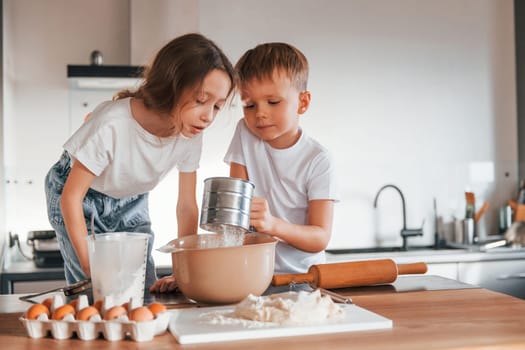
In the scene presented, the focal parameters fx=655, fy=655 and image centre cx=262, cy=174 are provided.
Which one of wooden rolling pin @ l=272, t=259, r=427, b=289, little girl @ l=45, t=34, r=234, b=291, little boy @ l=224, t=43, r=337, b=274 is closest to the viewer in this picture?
wooden rolling pin @ l=272, t=259, r=427, b=289

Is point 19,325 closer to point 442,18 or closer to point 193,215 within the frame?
point 193,215

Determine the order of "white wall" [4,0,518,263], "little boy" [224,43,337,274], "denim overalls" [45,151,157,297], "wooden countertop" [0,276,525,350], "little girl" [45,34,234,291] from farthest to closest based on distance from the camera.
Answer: "white wall" [4,0,518,263]
"denim overalls" [45,151,157,297]
"little boy" [224,43,337,274]
"little girl" [45,34,234,291]
"wooden countertop" [0,276,525,350]

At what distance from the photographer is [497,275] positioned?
2.96m

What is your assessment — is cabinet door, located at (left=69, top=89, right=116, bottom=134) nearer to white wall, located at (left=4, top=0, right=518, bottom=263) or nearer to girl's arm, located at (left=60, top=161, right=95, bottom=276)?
white wall, located at (left=4, top=0, right=518, bottom=263)

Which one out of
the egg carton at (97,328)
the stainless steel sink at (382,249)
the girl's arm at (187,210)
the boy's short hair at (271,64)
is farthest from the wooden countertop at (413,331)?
the stainless steel sink at (382,249)

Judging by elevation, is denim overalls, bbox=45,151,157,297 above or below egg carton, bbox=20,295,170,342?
above

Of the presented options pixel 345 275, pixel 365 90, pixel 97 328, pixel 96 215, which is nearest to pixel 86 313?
pixel 97 328

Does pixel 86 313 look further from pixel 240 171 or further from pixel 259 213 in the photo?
pixel 240 171

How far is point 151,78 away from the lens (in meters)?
1.47

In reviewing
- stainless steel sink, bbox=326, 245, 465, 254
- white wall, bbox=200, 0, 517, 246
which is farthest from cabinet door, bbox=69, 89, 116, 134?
stainless steel sink, bbox=326, 245, 465, 254

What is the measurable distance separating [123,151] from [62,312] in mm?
651

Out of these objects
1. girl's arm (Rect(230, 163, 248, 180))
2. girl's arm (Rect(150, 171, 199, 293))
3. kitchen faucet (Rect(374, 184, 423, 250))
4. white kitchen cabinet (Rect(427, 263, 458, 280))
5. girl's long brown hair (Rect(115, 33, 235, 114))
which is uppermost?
girl's long brown hair (Rect(115, 33, 235, 114))

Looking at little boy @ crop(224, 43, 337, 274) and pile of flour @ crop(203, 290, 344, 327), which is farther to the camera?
little boy @ crop(224, 43, 337, 274)

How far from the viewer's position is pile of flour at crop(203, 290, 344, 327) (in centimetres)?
94
